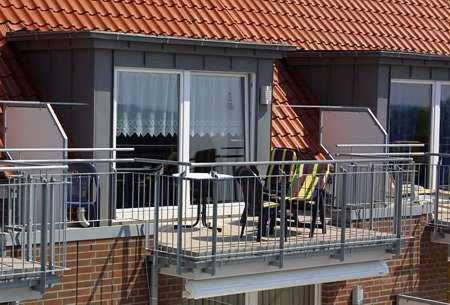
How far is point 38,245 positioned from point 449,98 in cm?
870

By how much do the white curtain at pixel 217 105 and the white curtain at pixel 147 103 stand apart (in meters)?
0.31

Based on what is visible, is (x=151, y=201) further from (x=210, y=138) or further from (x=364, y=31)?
(x=364, y=31)

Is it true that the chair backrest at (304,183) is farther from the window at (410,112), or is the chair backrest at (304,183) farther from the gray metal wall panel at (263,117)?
the window at (410,112)

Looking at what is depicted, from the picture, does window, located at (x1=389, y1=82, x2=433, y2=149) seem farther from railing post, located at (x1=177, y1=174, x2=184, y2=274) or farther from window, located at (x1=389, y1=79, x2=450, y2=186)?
railing post, located at (x1=177, y1=174, x2=184, y2=274)

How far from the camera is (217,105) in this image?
1329 centimetres

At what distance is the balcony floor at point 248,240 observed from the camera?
1118cm

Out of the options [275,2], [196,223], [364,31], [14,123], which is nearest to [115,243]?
[196,223]

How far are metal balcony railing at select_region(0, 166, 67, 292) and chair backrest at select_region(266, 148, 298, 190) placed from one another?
2.68 meters

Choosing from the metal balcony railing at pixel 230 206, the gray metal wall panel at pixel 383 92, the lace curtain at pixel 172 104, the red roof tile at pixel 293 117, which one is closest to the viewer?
the metal balcony railing at pixel 230 206

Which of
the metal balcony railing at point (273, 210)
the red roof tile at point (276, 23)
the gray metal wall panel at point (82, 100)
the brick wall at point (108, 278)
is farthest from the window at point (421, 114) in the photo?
the gray metal wall panel at point (82, 100)

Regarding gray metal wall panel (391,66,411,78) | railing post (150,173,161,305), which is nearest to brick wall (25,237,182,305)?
railing post (150,173,161,305)

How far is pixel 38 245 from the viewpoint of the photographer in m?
10.2

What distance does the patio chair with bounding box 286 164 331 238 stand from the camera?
1215 centimetres

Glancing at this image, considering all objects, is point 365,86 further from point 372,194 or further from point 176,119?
point 176,119
